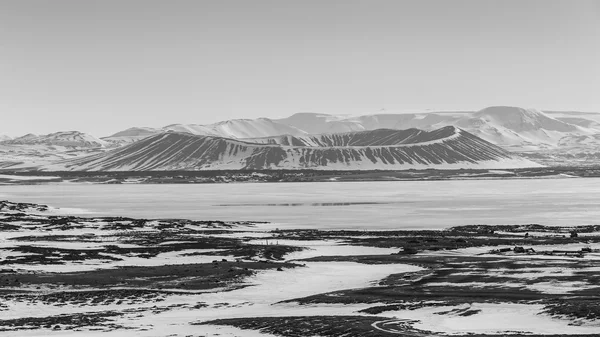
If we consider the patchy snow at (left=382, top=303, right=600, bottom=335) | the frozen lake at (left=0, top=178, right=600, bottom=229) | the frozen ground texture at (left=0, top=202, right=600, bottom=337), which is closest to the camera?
the patchy snow at (left=382, top=303, right=600, bottom=335)

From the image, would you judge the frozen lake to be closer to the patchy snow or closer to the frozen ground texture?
the frozen ground texture

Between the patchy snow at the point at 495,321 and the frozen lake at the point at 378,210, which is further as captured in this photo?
the frozen lake at the point at 378,210

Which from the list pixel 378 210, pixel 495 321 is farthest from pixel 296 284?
pixel 378 210

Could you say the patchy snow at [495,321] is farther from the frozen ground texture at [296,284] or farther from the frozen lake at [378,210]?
the frozen lake at [378,210]

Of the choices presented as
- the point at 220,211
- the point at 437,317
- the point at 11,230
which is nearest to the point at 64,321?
the point at 437,317

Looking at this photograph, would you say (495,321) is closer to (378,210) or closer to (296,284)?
(296,284)

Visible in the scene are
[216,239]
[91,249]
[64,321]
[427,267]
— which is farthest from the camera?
[216,239]

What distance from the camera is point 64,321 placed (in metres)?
35.3

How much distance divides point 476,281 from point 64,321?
23.3m

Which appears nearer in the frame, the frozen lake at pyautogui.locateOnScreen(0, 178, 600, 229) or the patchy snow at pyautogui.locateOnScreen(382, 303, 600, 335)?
the patchy snow at pyautogui.locateOnScreen(382, 303, 600, 335)

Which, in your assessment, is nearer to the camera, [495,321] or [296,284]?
[495,321]

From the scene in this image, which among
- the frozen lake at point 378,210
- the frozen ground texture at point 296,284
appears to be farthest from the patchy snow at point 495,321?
the frozen lake at point 378,210

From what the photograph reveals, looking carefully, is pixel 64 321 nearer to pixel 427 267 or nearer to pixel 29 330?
pixel 29 330

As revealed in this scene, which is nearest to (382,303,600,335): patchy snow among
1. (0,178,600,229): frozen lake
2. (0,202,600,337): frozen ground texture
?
(0,202,600,337): frozen ground texture
